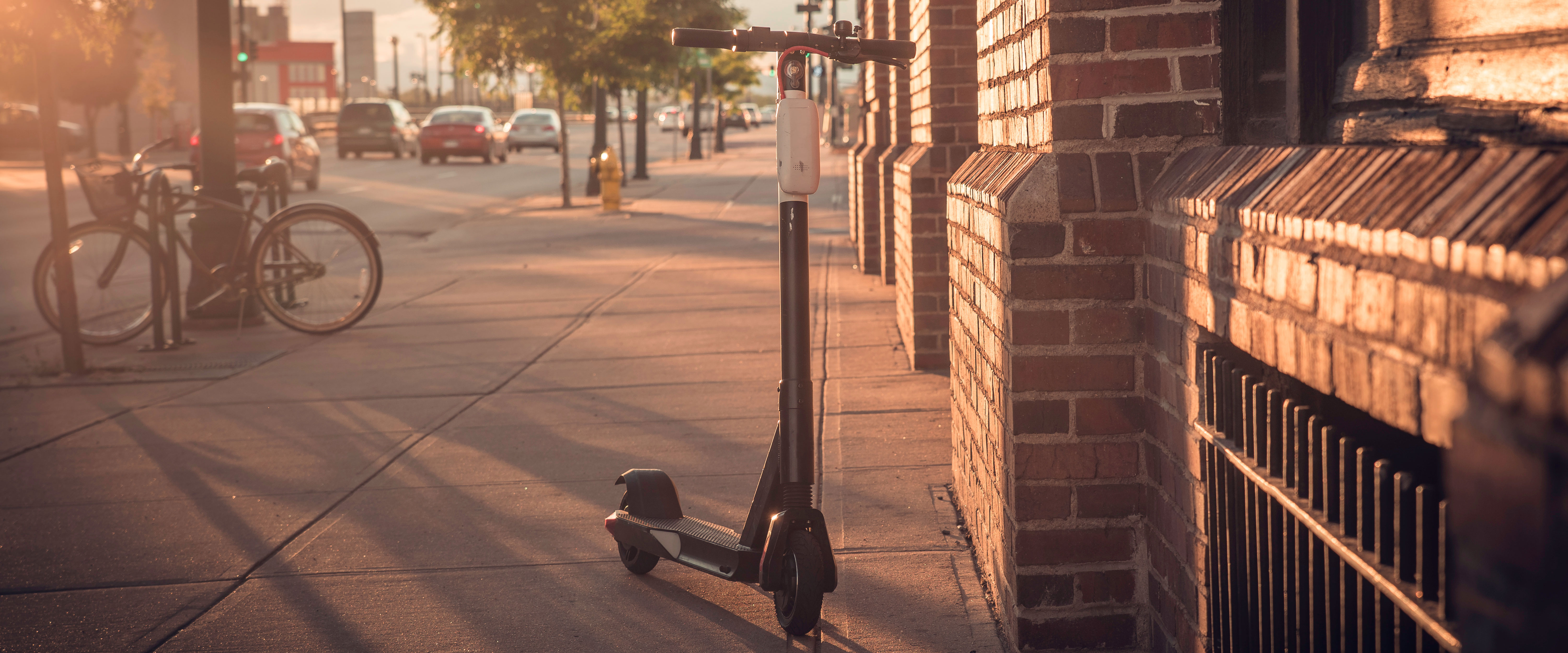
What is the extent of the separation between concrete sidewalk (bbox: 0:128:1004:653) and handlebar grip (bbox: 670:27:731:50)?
1.44 m

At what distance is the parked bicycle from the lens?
26.0ft

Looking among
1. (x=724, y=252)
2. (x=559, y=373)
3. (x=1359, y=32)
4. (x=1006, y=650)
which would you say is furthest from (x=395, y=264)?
(x=1359, y=32)

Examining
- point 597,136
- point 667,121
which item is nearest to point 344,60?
point 667,121

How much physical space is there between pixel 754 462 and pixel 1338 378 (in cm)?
319

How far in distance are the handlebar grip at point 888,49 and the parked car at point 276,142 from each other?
844 inches

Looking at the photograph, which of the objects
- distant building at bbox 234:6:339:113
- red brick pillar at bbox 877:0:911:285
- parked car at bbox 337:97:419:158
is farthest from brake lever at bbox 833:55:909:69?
distant building at bbox 234:6:339:113

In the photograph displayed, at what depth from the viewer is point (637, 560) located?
11.9ft

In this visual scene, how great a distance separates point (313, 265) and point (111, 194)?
1327mm

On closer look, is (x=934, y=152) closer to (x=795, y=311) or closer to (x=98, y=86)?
(x=795, y=311)

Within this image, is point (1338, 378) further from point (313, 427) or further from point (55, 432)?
point (55, 432)

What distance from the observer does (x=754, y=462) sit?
15.6 feet

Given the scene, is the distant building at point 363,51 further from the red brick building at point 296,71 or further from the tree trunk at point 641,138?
the tree trunk at point 641,138

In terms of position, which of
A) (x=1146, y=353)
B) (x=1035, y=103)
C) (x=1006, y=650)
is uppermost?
(x=1035, y=103)

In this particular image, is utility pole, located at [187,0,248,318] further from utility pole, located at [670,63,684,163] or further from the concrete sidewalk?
utility pole, located at [670,63,684,163]
